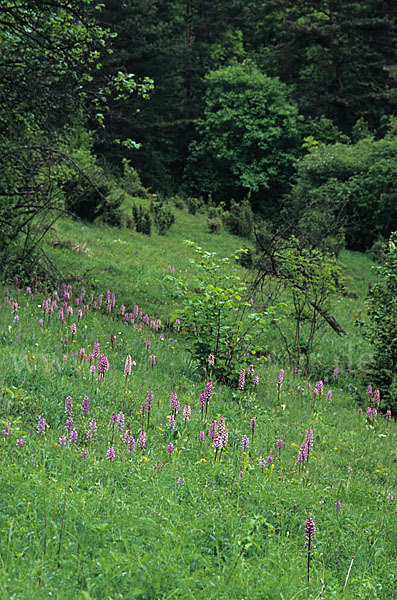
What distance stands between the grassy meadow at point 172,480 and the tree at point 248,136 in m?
30.0

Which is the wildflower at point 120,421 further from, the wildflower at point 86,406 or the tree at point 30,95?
the tree at point 30,95

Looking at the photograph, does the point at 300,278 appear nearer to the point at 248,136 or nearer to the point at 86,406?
the point at 86,406

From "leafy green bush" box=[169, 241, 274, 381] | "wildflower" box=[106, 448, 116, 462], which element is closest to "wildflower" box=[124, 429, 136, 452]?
"wildflower" box=[106, 448, 116, 462]

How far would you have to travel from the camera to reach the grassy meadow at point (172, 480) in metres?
2.55

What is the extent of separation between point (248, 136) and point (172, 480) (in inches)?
1360

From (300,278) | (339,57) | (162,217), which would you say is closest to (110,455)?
(300,278)

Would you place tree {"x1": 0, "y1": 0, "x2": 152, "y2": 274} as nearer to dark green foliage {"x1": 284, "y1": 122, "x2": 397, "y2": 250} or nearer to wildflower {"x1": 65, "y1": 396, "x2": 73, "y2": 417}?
wildflower {"x1": 65, "y1": 396, "x2": 73, "y2": 417}

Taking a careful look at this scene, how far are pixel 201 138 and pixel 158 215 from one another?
2028 centimetres

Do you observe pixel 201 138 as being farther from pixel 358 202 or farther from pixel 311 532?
pixel 311 532

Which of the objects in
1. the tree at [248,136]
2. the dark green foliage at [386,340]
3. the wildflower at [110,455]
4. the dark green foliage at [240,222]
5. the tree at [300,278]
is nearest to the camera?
the wildflower at [110,455]

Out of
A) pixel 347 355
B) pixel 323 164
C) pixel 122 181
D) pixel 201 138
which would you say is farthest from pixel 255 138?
pixel 347 355

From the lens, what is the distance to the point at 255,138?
3550cm

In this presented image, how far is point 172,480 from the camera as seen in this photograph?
3604mm

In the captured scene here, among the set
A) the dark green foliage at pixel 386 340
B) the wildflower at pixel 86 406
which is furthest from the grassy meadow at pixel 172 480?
the dark green foliage at pixel 386 340
